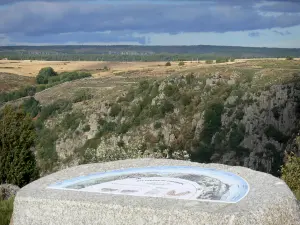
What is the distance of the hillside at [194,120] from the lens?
3925cm

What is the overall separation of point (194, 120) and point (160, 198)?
124 ft

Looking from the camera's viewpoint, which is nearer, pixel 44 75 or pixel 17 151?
pixel 17 151

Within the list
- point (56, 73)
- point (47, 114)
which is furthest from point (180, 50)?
point (47, 114)

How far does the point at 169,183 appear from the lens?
28.0 feet

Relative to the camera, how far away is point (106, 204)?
753cm

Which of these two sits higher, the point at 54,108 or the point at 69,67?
the point at 69,67

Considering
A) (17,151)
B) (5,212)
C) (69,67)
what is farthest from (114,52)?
(5,212)

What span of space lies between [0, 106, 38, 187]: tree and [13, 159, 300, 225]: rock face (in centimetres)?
904

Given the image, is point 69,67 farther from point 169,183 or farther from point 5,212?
point 169,183

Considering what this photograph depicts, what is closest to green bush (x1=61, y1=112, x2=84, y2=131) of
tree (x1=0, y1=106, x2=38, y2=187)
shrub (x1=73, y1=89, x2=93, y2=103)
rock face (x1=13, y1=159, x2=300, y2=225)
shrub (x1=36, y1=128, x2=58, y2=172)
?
shrub (x1=36, y1=128, x2=58, y2=172)

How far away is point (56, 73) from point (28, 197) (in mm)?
93997

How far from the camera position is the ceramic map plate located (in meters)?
7.90

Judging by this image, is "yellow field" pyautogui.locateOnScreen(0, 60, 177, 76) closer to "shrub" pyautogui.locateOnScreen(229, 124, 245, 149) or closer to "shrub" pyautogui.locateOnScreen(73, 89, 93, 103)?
"shrub" pyautogui.locateOnScreen(73, 89, 93, 103)

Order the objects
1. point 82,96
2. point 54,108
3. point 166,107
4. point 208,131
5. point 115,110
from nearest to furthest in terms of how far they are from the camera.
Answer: point 208,131 < point 166,107 < point 115,110 < point 54,108 < point 82,96
